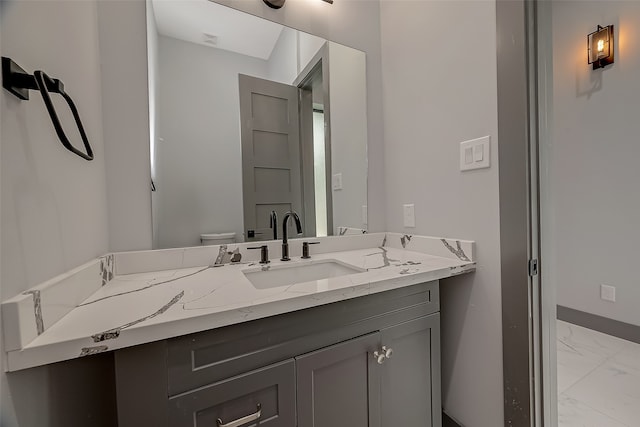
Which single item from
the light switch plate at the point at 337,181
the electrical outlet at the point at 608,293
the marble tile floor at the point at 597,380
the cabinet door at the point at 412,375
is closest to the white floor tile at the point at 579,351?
the marble tile floor at the point at 597,380

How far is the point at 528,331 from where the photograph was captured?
0.93 m

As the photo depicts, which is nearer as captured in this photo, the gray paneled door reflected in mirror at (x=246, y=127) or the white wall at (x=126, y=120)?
the white wall at (x=126, y=120)

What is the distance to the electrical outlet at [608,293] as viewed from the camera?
2006mm

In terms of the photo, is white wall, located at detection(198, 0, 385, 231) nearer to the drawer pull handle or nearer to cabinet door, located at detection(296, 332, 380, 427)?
cabinet door, located at detection(296, 332, 380, 427)

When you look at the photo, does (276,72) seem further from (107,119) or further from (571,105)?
(571,105)

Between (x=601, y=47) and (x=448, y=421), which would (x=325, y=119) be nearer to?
(x=448, y=421)

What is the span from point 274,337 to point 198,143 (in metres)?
0.88

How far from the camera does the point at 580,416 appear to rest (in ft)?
4.24

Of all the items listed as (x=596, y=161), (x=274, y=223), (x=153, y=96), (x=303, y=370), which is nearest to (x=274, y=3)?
(x=153, y=96)

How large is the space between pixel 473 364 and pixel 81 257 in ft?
4.83

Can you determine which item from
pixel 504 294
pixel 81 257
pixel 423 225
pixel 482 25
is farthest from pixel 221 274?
pixel 482 25

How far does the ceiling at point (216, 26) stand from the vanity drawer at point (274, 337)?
1195 mm

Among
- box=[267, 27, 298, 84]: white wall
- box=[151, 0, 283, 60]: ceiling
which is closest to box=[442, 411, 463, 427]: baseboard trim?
box=[267, 27, 298, 84]: white wall

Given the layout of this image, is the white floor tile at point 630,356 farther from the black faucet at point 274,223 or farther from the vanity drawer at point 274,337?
the black faucet at point 274,223
